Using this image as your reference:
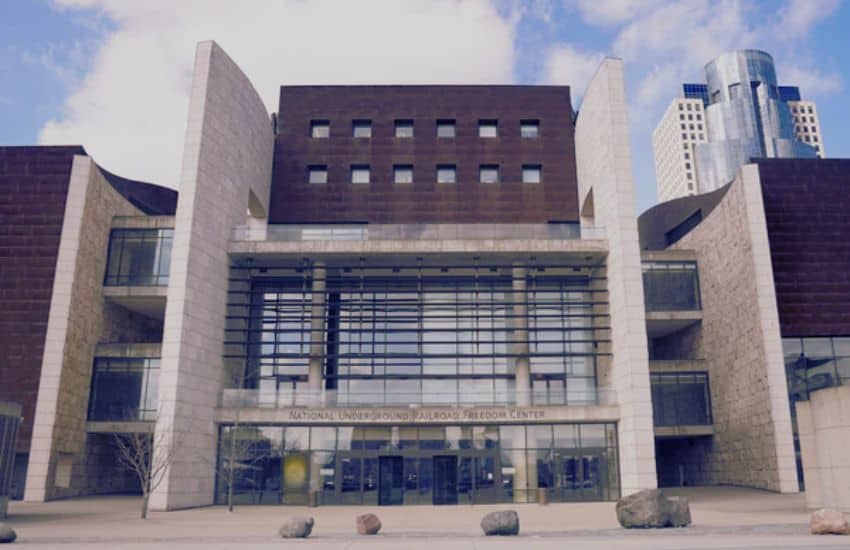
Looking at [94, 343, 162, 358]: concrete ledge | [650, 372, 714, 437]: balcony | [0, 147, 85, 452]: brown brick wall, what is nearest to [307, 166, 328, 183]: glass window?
[0, 147, 85, 452]: brown brick wall

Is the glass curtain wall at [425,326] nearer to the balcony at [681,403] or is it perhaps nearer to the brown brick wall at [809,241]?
the balcony at [681,403]

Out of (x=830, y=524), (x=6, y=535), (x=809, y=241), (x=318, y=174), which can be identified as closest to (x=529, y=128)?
(x=318, y=174)

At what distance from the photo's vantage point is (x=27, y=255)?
3909 centimetres

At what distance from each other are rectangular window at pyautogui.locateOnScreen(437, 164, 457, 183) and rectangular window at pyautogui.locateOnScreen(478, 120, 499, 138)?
3366mm

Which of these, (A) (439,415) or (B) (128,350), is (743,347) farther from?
(B) (128,350)

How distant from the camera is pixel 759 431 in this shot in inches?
1528

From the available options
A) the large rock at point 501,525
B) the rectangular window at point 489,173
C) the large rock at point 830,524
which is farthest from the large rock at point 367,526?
the rectangular window at point 489,173

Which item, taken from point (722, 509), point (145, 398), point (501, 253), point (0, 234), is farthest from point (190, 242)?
point (722, 509)

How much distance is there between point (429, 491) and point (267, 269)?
1535 cm

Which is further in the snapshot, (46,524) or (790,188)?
(790,188)

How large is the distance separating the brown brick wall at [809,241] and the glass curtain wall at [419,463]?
1383cm

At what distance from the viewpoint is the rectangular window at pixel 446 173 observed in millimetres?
49781

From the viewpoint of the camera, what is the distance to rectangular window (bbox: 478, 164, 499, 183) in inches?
1959

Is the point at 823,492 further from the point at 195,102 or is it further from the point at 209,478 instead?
the point at 195,102
